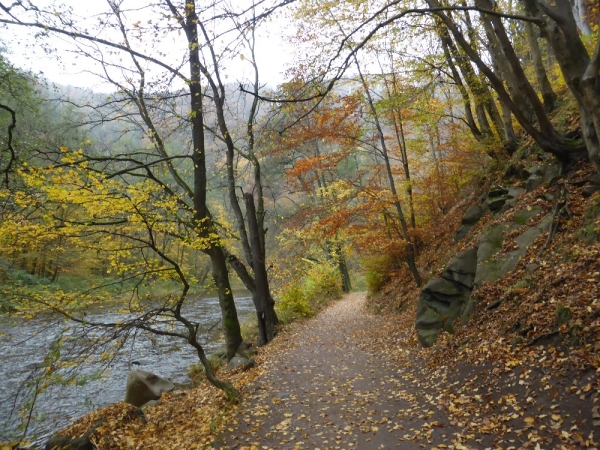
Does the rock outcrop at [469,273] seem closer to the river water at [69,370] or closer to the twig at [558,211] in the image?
the twig at [558,211]

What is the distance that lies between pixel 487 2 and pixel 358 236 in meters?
7.64

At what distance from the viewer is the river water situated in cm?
762

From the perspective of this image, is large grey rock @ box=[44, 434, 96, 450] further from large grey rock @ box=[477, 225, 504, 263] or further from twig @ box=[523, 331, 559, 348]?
large grey rock @ box=[477, 225, 504, 263]

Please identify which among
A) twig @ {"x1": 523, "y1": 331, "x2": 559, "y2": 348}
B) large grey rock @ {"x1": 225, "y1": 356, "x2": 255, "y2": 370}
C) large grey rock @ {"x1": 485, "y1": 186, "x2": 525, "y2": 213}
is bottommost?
large grey rock @ {"x1": 225, "y1": 356, "x2": 255, "y2": 370}

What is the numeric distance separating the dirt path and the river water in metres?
Answer: 2.03

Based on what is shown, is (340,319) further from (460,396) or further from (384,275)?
(460,396)

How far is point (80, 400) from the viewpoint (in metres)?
9.73

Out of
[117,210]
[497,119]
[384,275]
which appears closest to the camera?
[117,210]

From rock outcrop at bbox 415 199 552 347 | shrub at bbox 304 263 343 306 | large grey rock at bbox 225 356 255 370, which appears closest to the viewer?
rock outcrop at bbox 415 199 552 347

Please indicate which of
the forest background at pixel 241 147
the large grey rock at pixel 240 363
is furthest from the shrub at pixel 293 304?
the large grey rock at pixel 240 363

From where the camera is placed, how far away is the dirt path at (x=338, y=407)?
4.90m

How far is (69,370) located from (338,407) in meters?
4.70

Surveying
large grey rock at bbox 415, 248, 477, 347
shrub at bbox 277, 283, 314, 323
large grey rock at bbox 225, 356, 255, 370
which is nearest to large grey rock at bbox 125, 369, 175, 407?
large grey rock at bbox 225, 356, 255, 370

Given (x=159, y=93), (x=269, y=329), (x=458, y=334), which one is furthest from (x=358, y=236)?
(x=159, y=93)
